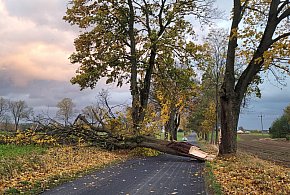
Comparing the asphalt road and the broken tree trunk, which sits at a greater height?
the broken tree trunk

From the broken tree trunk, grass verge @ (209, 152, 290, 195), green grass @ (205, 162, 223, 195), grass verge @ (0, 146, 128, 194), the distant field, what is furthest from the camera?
the distant field

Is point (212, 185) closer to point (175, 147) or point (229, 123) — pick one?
point (229, 123)

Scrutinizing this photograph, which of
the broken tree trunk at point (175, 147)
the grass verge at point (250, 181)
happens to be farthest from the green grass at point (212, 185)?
the broken tree trunk at point (175, 147)

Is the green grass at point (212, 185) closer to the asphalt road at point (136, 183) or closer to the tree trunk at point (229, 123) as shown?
the asphalt road at point (136, 183)

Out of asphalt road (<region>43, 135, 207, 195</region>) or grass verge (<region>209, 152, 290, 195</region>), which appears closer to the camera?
grass verge (<region>209, 152, 290, 195</region>)

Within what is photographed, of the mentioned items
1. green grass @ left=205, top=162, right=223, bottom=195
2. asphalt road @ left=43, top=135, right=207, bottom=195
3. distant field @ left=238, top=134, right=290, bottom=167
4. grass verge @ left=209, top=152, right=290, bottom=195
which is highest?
grass verge @ left=209, top=152, right=290, bottom=195

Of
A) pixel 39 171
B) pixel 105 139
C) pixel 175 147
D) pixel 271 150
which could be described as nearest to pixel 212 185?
pixel 39 171

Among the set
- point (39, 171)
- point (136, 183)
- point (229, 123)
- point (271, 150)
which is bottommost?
point (271, 150)

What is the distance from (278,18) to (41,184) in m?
13.5

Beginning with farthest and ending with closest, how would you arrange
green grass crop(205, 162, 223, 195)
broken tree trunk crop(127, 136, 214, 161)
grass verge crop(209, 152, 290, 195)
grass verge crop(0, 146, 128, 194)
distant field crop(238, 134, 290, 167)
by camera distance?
1. distant field crop(238, 134, 290, 167)
2. broken tree trunk crop(127, 136, 214, 161)
3. grass verge crop(0, 146, 128, 194)
4. green grass crop(205, 162, 223, 195)
5. grass verge crop(209, 152, 290, 195)

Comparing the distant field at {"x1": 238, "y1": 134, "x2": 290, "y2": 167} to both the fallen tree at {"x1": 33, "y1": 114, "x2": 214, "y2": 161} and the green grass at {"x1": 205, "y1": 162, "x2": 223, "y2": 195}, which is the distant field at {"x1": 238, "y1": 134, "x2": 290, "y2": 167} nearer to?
the fallen tree at {"x1": 33, "y1": 114, "x2": 214, "y2": 161}

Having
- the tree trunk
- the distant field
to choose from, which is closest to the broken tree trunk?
the tree trunk

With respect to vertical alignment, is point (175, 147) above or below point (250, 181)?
above

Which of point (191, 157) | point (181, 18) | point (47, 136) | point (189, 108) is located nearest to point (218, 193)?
point (191, 157)
